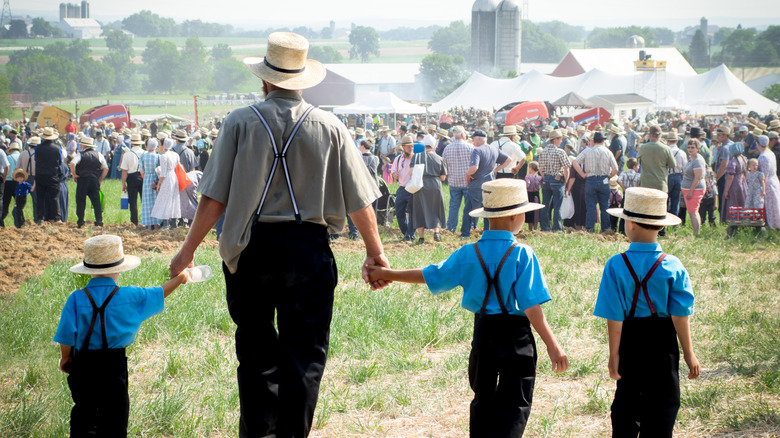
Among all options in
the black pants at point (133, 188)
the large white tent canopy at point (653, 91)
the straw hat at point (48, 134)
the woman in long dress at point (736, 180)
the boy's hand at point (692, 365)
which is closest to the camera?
the boy's hand at point (692, 365)

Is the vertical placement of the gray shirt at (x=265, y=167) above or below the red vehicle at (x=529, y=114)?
below

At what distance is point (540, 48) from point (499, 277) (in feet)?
639

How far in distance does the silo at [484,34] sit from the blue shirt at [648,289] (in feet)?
452

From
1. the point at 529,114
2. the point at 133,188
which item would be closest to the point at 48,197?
the point at 133,188

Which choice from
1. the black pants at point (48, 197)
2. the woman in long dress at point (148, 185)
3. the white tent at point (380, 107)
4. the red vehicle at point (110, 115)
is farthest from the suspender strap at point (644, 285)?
the red vehicle at point (110, 115)

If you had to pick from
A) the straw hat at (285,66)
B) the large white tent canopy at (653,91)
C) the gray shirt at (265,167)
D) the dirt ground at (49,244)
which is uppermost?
the large white tent canopy at (653,91)

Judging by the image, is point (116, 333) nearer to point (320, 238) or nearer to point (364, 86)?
point (320, 238)

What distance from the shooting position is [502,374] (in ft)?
11.9

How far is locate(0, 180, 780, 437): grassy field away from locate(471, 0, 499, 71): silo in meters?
133

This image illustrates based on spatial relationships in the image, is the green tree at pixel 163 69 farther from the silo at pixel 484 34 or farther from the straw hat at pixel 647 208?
the straw hat at pixel 647 208

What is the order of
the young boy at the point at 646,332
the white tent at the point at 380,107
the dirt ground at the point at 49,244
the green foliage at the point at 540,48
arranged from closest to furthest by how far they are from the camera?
1. the young boy at the point at 646,332
2. the dirt ground at the point at 49,244
3. the white tent at the point at 380,107
4. the green foliage at the point at 540,48

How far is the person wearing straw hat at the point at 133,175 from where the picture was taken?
15.4m

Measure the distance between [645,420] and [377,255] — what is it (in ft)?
5.13

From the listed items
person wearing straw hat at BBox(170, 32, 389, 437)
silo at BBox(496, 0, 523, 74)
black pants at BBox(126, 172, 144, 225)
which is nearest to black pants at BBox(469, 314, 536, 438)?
person wearing straw hat at BBox(170, 32, 389, 437)
